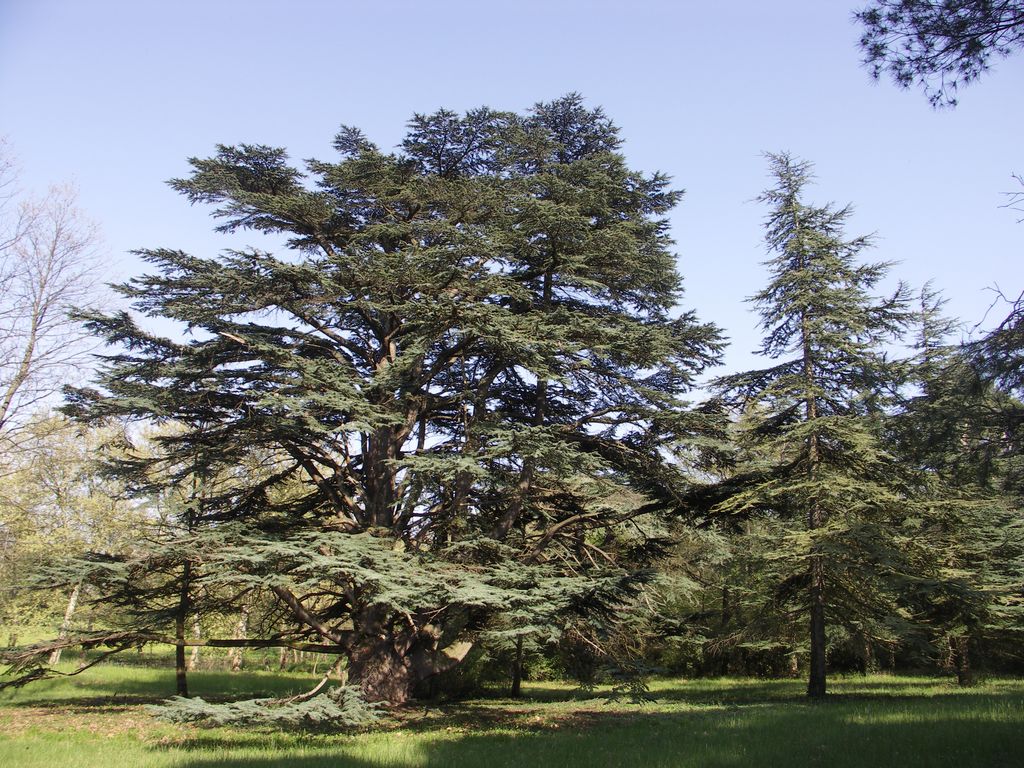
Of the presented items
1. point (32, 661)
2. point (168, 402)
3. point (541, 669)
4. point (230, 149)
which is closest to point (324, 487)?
point (168, 402)

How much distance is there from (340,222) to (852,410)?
15.4 metres

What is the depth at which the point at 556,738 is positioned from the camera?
1161 centimetres

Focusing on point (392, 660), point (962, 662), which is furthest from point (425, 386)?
point (962, 662)

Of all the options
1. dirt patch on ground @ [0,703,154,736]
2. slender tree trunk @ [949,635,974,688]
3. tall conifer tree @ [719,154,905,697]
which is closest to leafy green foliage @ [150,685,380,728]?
dirt patch on ground @ [0,703,154,736]

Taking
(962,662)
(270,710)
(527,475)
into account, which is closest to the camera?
(270,710)

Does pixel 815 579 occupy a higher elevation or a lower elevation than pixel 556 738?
higher

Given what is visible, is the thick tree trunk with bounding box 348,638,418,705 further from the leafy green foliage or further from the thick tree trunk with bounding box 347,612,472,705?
the leafy green foliage

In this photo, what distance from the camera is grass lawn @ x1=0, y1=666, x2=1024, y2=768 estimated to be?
8.81 meters

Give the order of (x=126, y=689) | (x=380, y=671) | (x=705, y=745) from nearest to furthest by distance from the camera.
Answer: (x=705, y=745), (x=380, y=671), (x=126, y=689)

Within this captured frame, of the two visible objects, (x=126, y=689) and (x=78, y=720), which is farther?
(x=126, y=689)

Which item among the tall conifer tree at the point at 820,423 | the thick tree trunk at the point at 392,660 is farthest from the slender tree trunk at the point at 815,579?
the thick tree trunk at the point at 392,660

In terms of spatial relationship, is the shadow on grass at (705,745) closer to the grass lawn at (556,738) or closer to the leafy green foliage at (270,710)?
the grass lawn at (556,738)

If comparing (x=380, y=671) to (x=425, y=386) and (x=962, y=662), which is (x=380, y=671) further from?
(x=962, y=662)

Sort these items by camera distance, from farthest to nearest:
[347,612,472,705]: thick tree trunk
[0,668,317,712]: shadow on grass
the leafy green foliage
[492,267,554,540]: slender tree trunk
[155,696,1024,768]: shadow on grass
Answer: [0,668,317,712]: shadow on grass < [492,267,554,540]: slender tree trunk < [347,612,472,705]: thick tree trunk < the leafy green foliage < [155,696,1024,768]: shadow on grass
